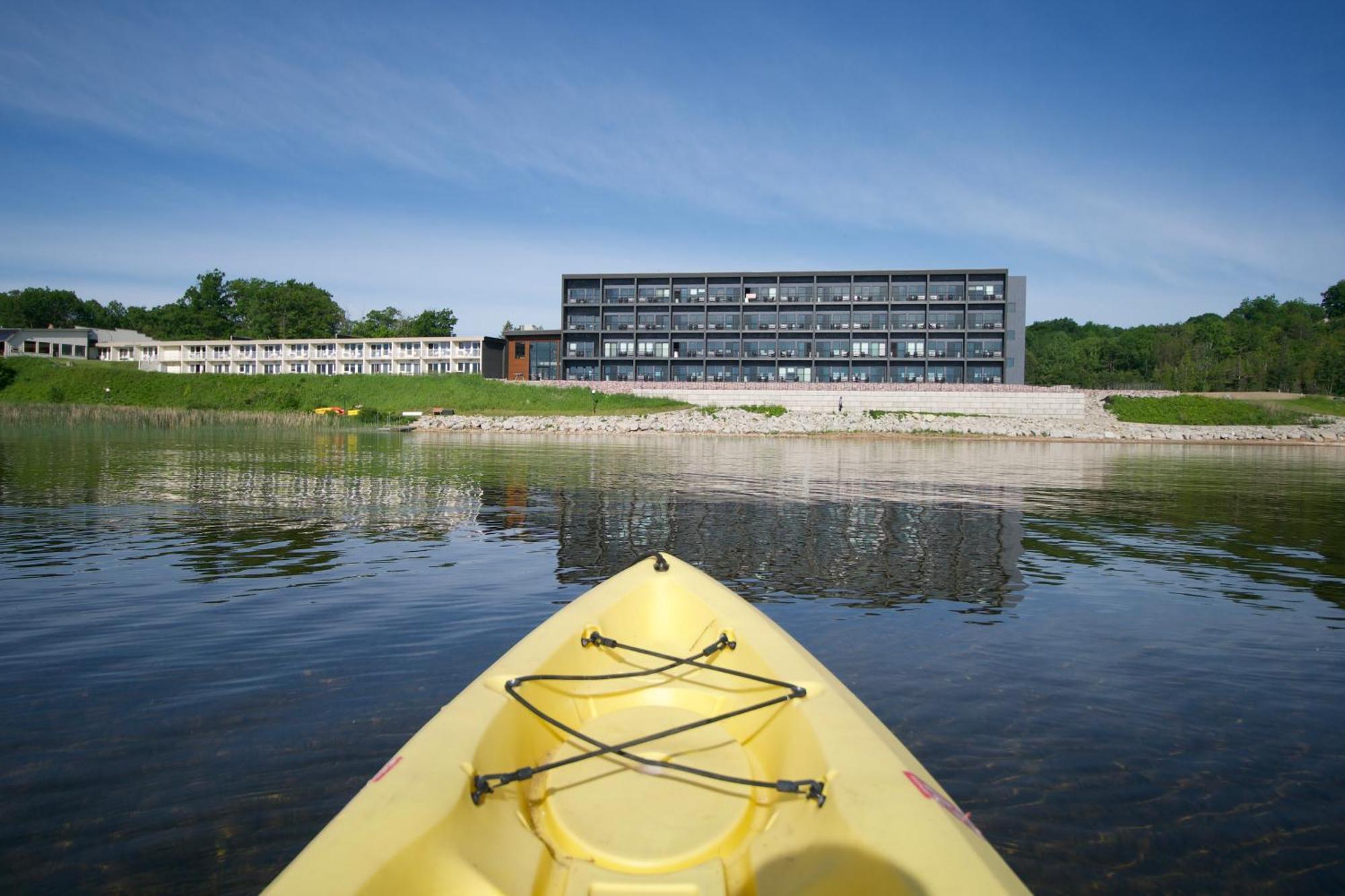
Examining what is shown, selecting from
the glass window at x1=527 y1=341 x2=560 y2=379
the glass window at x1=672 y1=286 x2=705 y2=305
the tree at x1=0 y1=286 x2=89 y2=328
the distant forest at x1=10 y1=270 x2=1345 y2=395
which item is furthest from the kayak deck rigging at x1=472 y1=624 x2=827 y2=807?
the tree at x1=0 y1=286 x2=89 y2=328

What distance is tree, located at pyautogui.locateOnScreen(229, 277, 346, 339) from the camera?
10744 centimetres

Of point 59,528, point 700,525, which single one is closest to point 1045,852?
point 700,525

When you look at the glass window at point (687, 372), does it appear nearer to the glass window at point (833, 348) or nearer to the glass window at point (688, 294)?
the glass window at point (688, 294)

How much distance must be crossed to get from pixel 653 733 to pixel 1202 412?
67.3 metres

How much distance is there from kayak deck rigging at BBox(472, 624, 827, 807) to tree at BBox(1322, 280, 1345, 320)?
167m

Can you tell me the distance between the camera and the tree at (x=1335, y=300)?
131m

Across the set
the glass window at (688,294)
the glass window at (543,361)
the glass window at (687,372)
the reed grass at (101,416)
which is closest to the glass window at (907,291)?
the glass window at (688,294)

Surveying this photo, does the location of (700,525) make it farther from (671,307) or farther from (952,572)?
(671,307)

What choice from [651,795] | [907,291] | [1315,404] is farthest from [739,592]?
[1315,404]

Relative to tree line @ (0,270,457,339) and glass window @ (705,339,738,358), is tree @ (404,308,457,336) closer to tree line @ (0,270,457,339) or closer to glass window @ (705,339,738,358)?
tree line @ (0,270,457,339)

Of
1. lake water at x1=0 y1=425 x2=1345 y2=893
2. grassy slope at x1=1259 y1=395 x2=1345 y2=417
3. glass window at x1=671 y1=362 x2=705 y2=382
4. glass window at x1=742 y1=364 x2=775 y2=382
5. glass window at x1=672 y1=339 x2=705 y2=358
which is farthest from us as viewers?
glass window at x1=672 y1=339 x2=705 y2=358

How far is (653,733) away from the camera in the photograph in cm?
436

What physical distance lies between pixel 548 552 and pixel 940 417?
4896cm

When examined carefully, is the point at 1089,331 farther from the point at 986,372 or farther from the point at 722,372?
the point at 722,372
